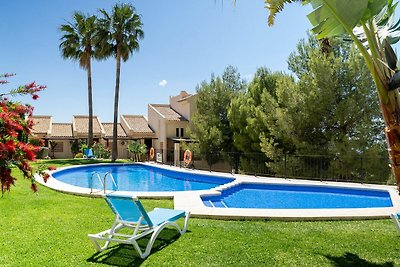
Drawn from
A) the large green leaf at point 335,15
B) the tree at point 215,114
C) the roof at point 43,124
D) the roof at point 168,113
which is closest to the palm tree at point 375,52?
the large green leaf at point 335,15

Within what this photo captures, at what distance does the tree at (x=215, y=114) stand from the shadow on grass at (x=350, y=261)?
2170 centimetres

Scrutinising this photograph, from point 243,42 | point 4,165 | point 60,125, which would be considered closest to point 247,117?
point 243,42

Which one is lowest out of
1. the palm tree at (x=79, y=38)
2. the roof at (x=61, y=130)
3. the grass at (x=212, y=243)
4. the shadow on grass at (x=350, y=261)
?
the shadow on grass at (x=350, y=261)

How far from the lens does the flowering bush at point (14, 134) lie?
95.7 inches

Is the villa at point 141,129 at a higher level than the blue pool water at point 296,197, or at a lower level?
higher

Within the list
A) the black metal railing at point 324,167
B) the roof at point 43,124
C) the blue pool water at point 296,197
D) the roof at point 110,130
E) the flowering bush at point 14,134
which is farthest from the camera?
the roof at point 110,130

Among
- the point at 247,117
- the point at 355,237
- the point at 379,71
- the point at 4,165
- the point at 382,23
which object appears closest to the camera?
the point at 4,165

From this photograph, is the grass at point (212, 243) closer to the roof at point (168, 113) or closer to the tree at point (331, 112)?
the tree at point (331, 112)

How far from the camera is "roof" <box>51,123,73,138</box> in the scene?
3884cm

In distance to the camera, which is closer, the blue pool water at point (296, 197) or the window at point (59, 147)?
the blue pool water at point (296, 197)

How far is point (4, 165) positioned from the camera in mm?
2426

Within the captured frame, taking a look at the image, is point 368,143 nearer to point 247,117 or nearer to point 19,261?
point 247,117

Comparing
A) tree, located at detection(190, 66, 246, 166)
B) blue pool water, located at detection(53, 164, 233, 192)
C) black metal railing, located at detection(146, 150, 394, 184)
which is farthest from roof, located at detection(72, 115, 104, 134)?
black metal railing, located at detection(146, 150, 394, 184)

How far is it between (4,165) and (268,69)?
25.6 meters
